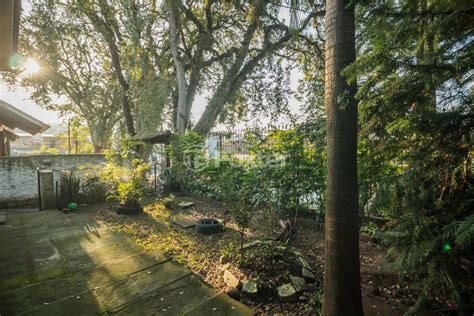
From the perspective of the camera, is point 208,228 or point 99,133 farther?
point 99,133

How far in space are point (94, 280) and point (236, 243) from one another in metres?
2.14

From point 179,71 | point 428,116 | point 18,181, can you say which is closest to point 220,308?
point 428,116

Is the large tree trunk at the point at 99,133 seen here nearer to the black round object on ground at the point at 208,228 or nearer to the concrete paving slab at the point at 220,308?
the black round object on ground at the point at 208,228

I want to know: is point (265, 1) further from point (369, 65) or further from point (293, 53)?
point (369, 65)

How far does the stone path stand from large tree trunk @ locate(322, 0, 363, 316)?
45.0 inches

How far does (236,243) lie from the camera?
14.2 ft

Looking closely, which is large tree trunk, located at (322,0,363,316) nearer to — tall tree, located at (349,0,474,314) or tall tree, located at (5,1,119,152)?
tall tree, located at (349,0,474,314)

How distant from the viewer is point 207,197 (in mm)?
8078

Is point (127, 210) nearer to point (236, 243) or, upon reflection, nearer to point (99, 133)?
point (236, 243)

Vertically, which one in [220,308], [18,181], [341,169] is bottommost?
[220,308]

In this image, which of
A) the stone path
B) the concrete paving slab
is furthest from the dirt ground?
the stone path

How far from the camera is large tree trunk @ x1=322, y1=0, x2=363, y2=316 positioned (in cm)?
197

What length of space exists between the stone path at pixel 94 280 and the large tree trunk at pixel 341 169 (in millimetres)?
1143

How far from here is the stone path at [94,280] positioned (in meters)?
2.68
